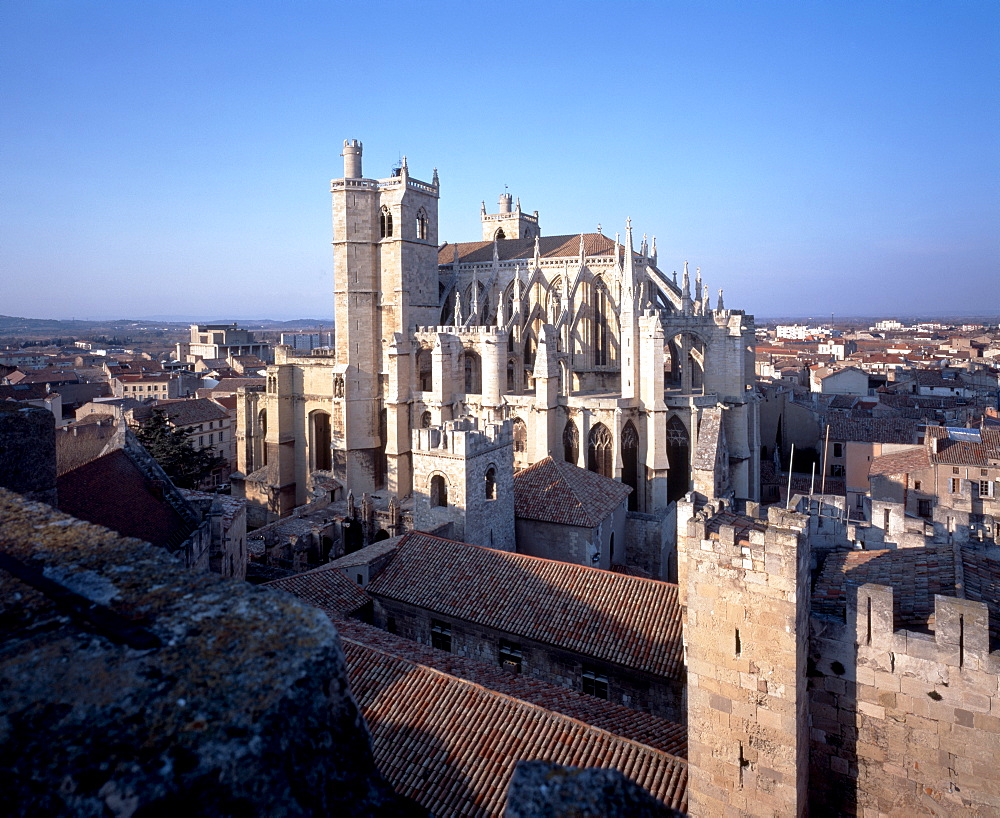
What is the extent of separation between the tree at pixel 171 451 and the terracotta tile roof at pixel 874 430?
35331 millimetres

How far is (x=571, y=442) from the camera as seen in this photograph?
31.1 meters

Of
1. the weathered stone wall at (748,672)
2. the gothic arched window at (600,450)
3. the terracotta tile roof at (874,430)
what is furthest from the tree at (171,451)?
the terracotta tile roof at (874,430)

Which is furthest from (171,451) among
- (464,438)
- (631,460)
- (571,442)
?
(631,460)

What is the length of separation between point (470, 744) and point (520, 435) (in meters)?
21.3

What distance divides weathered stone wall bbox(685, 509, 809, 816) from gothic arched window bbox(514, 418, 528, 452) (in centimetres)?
2179

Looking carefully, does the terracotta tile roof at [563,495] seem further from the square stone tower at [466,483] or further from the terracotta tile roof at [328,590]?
the terracotta tile roof at [328,590]

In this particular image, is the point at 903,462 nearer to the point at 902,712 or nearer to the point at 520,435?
the point at 520,435

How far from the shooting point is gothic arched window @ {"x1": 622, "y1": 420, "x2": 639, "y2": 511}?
30.1m

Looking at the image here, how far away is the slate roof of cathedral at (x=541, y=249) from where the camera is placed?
3781cm

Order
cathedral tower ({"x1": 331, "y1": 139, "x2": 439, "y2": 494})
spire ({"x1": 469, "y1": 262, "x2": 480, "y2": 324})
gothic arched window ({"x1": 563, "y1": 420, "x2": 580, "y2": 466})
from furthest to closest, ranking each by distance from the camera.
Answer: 1. spire ({"x1": 469, "y1": 262, "x2": 480, "y2": 324})
2. cathedral tower ({"x1": 331, "y1": 139, "x2": 439, "y2": 494})
3. gothic arched window ({"x1": 563, "y1": 420, "x2": 580, "y2": 466})

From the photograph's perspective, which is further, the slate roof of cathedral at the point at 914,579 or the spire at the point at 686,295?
the spire at the point at 686,295

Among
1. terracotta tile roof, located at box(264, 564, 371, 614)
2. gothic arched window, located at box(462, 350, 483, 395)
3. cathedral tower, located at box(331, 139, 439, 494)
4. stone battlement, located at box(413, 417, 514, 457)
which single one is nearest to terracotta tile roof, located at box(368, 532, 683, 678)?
terracotta tile roof, located at box(264, 564, 371, 614)

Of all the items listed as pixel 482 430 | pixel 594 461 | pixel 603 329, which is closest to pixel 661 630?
pixel 482 430

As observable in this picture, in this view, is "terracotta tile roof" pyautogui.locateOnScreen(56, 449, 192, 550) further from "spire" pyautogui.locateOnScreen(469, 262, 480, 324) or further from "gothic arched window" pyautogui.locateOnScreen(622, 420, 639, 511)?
"spire" pyautogui.locateOnScreen(469, 262, 480, 324)
